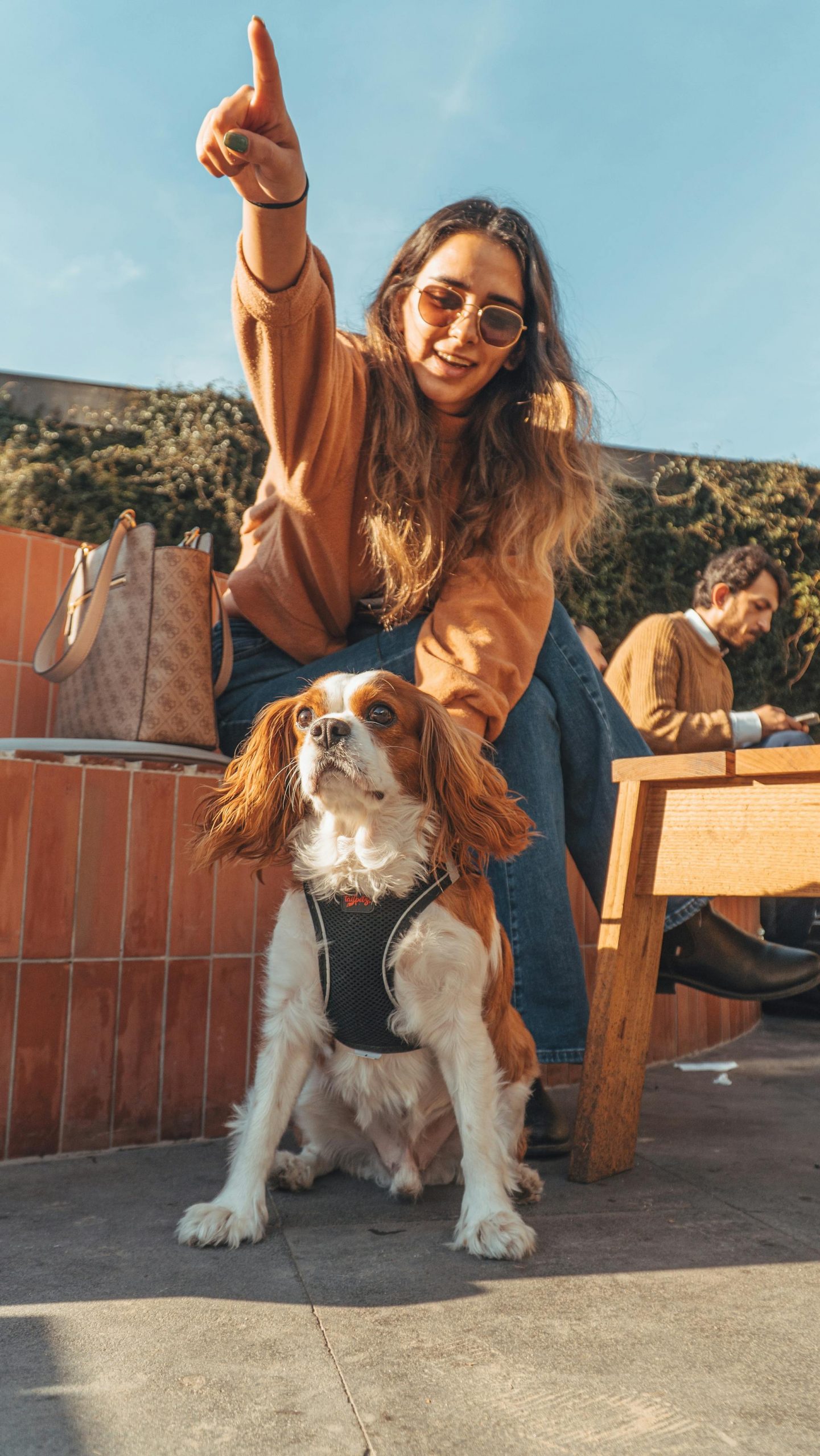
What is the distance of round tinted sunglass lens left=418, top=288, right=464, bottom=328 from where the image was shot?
2.45 metres

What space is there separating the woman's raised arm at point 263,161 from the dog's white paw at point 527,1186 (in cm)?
172

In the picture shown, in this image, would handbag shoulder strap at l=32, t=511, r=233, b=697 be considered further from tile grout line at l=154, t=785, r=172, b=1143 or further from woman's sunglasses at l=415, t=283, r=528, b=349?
woman's sunglasses at l=415, t=283, r=528, b=349

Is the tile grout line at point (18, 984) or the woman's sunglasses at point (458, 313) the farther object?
the woman's sunglasses at point (458, 313)

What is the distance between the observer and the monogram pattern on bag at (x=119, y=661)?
245 cm

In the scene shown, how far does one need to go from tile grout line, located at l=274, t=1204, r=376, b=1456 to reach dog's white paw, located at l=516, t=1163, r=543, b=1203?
0.44 meters

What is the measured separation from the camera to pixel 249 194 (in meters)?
1.87

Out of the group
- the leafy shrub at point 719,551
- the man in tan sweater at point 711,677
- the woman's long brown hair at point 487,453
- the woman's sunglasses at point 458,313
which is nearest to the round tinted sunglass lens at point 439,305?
the woman's sunglasses at point 458,313

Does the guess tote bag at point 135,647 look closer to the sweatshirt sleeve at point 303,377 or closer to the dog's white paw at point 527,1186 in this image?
the sweatshirt sleeve at point 303,377

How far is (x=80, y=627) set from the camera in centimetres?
239

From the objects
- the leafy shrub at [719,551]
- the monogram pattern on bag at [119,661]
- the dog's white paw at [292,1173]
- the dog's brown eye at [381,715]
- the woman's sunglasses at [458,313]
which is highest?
the leafy shrub at [719,551]

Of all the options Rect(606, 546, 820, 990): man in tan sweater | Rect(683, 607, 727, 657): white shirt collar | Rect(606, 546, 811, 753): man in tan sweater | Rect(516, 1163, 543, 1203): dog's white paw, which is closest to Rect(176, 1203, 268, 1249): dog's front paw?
Rect(516, 1163, 543, 1203): dog's white paw

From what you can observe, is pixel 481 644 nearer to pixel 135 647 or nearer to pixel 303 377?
pixel 303 377

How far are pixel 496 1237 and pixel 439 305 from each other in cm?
194

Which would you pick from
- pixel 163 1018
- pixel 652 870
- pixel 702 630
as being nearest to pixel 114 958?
pixel 163 1018
